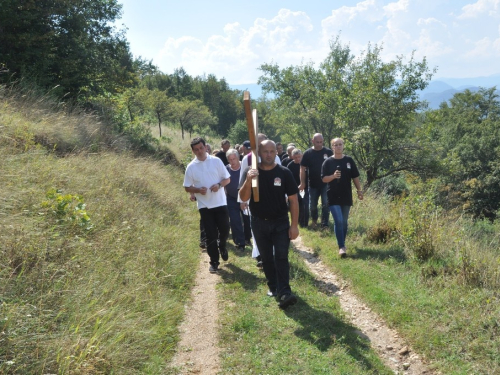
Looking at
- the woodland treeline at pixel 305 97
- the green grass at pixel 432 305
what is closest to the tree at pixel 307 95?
the woodland treeline at pixel 305 97

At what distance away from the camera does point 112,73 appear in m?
13.4

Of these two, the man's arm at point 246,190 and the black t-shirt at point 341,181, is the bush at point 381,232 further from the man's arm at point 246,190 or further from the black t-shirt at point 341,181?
the man's arm at point 246,190

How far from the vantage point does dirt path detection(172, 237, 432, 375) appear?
11.8 feet

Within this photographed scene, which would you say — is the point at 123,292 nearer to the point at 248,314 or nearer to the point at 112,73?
the point at 248,314

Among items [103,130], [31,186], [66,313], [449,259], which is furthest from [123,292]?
[103,130]

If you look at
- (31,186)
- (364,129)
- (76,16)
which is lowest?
(31,186)

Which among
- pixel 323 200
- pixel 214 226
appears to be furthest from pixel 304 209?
pixel 214 226

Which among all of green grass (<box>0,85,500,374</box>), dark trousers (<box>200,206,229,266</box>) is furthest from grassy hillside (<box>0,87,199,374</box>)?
dark trousers (<box>200,206,229,266</box>)

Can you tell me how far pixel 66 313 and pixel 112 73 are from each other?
39.5 feet

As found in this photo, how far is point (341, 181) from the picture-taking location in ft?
21.1

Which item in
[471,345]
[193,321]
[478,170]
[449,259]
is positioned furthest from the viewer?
[478,170]

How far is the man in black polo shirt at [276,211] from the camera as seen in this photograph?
455 centimetres

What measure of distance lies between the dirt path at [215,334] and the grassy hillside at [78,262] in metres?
0.18

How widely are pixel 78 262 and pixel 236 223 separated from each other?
368 centimetres
